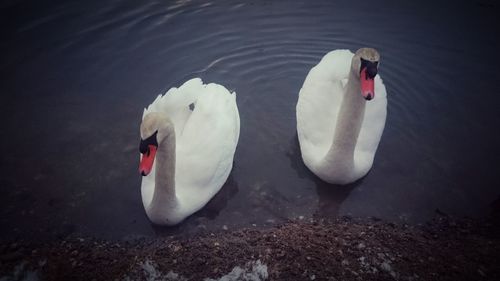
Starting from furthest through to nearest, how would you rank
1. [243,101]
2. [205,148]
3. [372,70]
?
[243,101], [205,148], [372,70]

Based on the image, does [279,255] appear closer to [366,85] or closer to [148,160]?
[148,160]

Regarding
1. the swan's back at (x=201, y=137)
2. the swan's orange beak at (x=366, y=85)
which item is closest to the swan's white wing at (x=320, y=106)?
the swan's back at (x=201, y=137)

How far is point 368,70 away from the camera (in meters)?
4.71

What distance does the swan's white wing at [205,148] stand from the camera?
537 cm

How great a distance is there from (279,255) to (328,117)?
7.24 ft

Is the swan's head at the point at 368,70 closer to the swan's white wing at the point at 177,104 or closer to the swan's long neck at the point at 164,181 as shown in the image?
the swan's long neck at the point at 164,181

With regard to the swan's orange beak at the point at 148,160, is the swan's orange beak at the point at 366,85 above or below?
above

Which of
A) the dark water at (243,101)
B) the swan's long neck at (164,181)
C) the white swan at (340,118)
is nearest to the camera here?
the swan's long neck at (164,181)

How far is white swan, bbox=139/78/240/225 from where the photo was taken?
4.55 metres

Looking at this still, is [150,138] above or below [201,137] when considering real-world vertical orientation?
above

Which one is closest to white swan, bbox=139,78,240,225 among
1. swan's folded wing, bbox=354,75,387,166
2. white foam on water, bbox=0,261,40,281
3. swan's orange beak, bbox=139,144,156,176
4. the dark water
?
swan's orange beak, bbox=139,144,156,176

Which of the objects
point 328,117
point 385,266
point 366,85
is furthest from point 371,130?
point 385,266

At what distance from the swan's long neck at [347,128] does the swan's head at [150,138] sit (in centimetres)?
226

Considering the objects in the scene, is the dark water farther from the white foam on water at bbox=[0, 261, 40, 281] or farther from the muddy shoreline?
the white foam on water at bbox=[0, 261, 40, 281]
